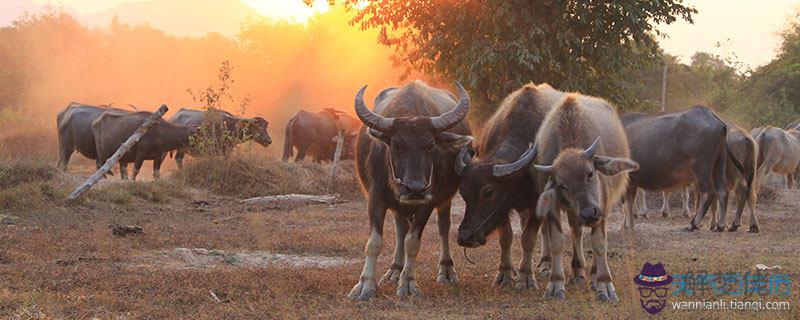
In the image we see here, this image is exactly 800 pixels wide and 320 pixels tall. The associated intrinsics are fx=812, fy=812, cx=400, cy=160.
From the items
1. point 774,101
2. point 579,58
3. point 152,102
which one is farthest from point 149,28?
point 579,58

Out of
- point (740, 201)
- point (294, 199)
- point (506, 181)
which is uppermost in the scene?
point (506, 181)

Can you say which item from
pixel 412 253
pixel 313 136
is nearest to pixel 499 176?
pixel 412 253

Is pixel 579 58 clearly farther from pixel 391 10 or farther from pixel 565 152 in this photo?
pixel 565 152

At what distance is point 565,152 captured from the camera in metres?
6.84

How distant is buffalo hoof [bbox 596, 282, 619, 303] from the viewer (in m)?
6.98

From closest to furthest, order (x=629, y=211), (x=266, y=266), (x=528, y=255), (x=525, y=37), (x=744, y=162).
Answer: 1. (x=528, y=255)
2. (x=266, y=266)
3. (x=744, y=162)
4. (x=629, y=211)
5. (x=525, y=37)

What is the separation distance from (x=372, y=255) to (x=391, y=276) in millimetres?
825

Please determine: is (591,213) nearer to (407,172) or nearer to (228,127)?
(407,172)

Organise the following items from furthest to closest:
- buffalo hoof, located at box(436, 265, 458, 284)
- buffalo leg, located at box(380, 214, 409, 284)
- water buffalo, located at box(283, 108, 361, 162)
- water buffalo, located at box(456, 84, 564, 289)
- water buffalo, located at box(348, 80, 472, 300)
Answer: water buffalo, located at box(283, 108, 361, 162) < buffalo hoof, located at box(436, 265, 458, 284) < buffalo leg, located at box(380, 214, 409, 284) < water buffalo, located at box(456, 84, 564, 289) < water buffalo, located at box(348, 80, 472, 300)

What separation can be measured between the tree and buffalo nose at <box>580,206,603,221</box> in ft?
38.3

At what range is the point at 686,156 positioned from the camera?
13281 mm

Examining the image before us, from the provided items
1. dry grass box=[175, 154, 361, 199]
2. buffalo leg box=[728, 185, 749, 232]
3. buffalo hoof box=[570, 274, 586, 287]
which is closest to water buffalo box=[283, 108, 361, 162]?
dry grass box=[175, 154, 361, 199]

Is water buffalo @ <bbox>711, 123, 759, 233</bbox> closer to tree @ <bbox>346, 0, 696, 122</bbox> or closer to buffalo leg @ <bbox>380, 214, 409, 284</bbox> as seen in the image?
tree @ <bbox>346, 0, 696, 122</bbox>

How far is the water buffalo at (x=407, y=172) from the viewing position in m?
6.89
